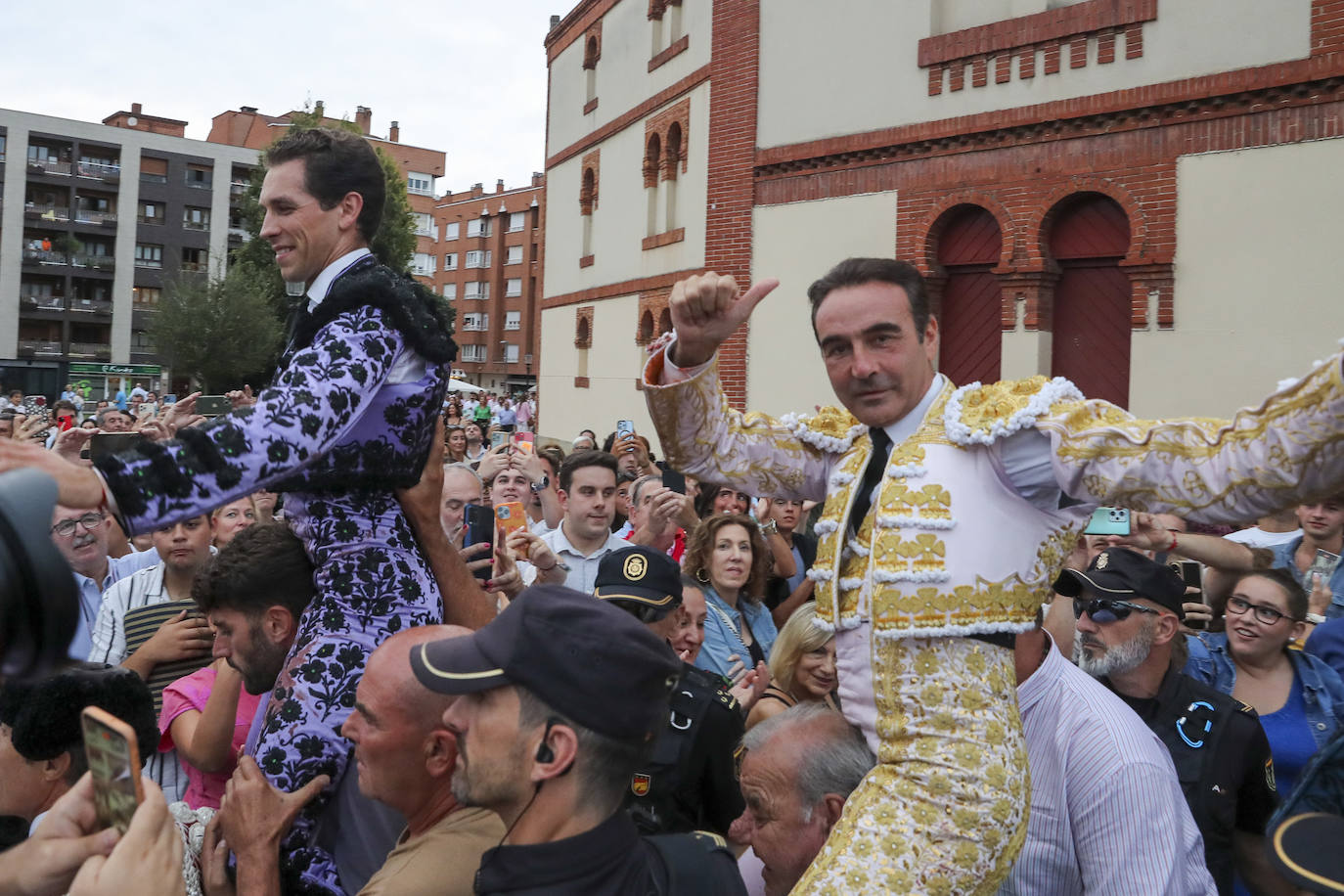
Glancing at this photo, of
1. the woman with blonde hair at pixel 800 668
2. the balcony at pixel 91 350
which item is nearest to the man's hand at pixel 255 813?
the woman with blonde hair at pixel 800 668

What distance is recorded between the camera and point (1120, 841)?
2.86m

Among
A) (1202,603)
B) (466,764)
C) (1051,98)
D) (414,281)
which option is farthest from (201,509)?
(1051,98)

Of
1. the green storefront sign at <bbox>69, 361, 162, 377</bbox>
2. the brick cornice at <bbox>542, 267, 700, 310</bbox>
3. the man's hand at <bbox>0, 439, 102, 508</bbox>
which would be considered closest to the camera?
the man's hand at <bbox>0, 439, 102, 508</bbox>

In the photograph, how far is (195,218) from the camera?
67562 mm

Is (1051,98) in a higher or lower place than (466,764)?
higher

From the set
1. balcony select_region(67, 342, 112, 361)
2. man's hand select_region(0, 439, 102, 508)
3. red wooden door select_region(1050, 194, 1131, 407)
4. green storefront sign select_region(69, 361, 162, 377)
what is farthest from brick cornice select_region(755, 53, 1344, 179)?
balcony select_region(67, 342, 112, 361)

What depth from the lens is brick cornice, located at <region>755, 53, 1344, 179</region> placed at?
10.9m

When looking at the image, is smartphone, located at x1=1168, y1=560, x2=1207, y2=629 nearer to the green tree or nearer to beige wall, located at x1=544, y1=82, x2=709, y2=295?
beige wall, located at x1=544, y1=82, x2=709, y2=295

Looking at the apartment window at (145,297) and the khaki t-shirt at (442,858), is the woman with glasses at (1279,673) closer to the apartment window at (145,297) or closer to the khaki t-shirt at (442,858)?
the khaki t-shirt at (442,858)

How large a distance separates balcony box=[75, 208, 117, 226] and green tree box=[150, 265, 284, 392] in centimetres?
2286

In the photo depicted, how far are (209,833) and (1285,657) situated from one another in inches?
168

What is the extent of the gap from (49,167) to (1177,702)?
7131cm

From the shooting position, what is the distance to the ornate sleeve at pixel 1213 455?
1.95 meters

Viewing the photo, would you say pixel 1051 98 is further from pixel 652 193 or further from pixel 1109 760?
pixel 1109 760
